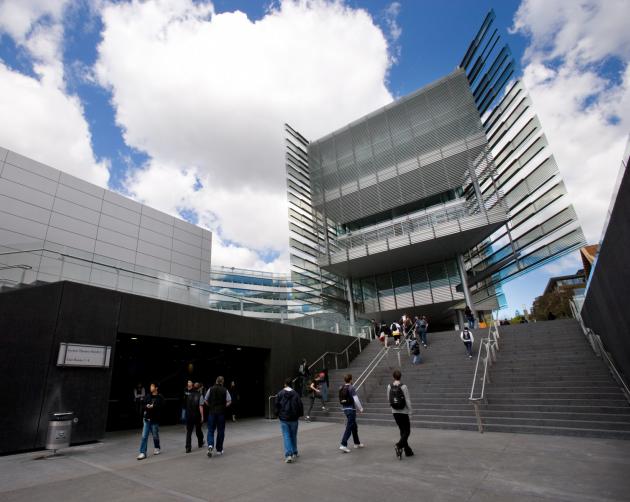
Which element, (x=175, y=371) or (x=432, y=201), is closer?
(x=175, y=371)

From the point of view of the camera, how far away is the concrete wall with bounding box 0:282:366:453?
24.8 ft

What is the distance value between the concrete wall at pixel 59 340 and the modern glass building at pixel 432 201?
1973 centimetres

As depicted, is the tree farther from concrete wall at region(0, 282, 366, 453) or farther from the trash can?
the trash can

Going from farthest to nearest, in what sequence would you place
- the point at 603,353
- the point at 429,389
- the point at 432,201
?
the point at 432,201 < the point at 429,389 < the point at 603,353

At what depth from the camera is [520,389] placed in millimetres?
10500

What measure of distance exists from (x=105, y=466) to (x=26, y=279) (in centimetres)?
562

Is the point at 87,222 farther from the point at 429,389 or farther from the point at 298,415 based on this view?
the point at 429,389

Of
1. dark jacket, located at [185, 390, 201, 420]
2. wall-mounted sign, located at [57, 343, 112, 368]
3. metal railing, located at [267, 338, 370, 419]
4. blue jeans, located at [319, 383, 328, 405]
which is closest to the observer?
dark jacket, located at [185, 390, 201, 420]

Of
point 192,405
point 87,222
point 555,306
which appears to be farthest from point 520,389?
point 555,306

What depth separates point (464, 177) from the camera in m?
28.0

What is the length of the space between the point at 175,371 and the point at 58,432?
7.80 metres

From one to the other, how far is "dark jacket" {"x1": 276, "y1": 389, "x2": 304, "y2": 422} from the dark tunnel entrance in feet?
22.3

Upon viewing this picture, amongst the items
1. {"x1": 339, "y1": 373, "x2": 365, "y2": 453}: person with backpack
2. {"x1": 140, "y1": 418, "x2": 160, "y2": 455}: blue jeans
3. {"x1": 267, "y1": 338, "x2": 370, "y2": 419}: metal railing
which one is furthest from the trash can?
{"x1": 267, "y1": 338, "x2": 370, "y2": 419}: metal railing

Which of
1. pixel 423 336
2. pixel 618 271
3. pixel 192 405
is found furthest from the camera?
pixel 423 336
